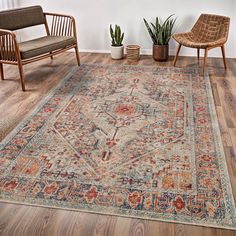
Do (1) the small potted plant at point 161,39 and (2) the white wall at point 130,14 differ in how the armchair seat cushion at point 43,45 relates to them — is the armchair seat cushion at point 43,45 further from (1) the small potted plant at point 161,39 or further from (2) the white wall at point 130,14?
(1) the small potted plant at point 161,39

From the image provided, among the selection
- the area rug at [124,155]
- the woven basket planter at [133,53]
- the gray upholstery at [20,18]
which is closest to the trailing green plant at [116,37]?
the woven basket planter at [133,53]

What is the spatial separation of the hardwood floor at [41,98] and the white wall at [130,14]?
0.21 m

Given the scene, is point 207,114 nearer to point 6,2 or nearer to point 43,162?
point 43,162

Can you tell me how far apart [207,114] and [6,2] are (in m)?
2.92

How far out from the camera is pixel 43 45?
3.14 metres

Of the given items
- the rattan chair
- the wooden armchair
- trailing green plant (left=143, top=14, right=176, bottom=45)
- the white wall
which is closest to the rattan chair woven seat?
the rattan chair

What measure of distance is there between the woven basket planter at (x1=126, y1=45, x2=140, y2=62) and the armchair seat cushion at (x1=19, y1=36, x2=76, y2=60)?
66 centimetres

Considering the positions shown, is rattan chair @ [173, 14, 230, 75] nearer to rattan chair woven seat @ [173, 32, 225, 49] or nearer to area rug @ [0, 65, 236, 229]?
rattan chair woven seat @ [173, 32, 225, 49]

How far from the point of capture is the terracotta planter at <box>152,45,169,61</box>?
3773 mm

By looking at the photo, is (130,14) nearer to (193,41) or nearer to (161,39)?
(161,39)

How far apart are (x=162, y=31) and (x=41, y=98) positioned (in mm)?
1667

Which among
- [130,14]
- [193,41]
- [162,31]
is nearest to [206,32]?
[193,41]

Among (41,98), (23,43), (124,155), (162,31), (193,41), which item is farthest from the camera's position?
(162,31)

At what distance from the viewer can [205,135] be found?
7.26 ft
